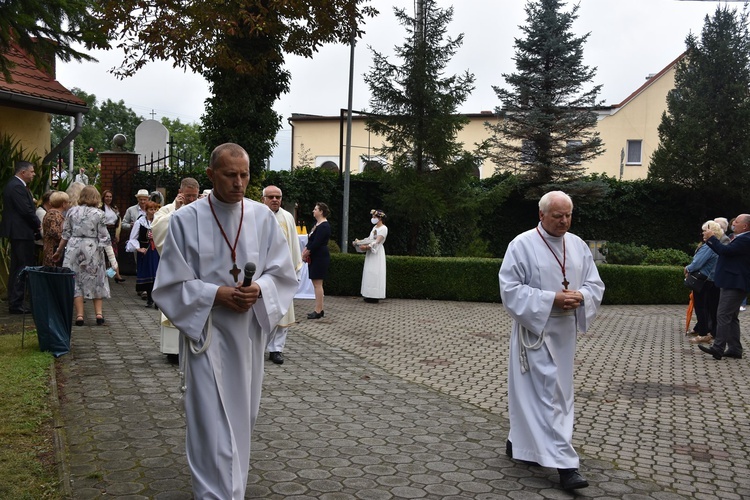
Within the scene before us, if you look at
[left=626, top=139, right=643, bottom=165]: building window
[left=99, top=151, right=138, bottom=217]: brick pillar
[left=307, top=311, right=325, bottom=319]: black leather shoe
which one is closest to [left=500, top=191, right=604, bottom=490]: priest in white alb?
[left=307, top=311, right=325, bottom=319]: black leather shoe

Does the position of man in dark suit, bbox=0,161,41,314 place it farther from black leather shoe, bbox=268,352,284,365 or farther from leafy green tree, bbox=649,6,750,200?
leafy green tree, bbox=649,6,750,200

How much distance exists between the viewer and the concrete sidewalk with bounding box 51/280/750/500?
527 cm

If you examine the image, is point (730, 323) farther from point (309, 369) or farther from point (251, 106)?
point (251, 106)

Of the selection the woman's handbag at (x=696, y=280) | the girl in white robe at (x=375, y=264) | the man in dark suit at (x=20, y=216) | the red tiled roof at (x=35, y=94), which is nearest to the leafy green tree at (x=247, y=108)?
the red tiled roof at (x=35, y=94)

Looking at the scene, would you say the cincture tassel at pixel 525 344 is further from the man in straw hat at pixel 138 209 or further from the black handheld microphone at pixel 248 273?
the man in straw hat at pixel 138 209

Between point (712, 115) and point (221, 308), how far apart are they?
29819 mm

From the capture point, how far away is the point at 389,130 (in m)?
22.0

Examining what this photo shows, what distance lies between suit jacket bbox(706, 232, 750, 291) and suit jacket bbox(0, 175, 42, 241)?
10079 mm

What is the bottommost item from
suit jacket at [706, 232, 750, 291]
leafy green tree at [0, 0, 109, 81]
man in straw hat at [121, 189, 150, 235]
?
suit jacket at [706, 232, 750, 291]

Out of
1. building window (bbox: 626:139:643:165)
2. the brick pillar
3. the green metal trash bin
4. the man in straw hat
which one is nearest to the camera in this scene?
the green metal trash bin

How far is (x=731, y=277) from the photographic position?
1109 centimetres

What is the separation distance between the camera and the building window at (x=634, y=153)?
41906 mm

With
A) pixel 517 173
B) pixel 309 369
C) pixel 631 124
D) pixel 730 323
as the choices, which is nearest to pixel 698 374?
pixel 730 323

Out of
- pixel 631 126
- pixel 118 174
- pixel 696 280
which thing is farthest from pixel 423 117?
pixel 631 126
